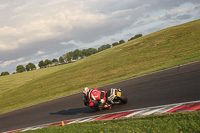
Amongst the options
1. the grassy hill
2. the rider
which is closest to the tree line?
the grassy hill

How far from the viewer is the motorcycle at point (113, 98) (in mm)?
9609

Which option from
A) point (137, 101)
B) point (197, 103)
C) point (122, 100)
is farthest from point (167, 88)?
point (197, 103)

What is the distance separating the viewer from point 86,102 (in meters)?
10.2

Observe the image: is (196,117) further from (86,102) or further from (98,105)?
(86,102)

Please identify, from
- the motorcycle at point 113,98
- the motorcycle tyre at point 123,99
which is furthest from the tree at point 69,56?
the motorcycle tyre at point 123,99

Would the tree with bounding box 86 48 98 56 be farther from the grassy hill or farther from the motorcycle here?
the motorcycle

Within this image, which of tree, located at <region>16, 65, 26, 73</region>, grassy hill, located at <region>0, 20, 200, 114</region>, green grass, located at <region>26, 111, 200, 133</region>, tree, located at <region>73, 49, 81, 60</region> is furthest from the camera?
tree, located at <region>73, 49, 81, 60</region>

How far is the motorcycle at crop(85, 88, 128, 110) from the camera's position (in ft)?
31.5

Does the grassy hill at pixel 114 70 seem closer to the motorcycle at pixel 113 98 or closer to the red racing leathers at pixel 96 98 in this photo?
the motorcycle at pixel 113 98

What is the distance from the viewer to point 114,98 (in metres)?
9.73

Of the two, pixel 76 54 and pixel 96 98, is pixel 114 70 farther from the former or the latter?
pixel 76 54

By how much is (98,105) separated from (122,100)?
4.39ft

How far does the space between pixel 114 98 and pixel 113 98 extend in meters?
0.10

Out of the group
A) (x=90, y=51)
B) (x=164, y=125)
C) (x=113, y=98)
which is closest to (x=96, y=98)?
(x=113, y=98)
